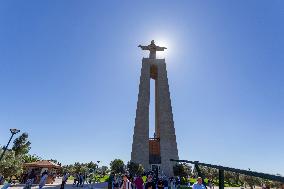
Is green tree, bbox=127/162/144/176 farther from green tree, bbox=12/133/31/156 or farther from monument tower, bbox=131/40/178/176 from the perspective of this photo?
green tree, bbox=12/133/31/156

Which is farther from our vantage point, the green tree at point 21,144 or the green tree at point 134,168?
the green tree at point 21,144

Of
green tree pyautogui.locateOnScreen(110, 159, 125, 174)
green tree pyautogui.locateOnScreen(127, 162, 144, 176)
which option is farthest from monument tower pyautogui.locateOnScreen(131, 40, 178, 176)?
green tree pyautogui.locateOnScreen(110, 159, 125, 174)

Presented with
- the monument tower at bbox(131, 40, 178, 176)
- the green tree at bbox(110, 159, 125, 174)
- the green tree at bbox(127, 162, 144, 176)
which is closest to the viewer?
the green tree at bbox(127, 162, 144, 176)

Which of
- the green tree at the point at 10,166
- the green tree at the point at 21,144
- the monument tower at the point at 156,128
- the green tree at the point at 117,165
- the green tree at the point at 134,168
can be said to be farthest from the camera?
the green tree at the point at 21,144

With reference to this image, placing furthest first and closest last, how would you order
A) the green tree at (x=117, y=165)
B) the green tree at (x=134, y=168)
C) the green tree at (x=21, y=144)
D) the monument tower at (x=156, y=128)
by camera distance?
the green tree at (x=21, y=144)
the monument tower at (x=156, y=128)
the green tree at (x=117, y=165)
the green tree at (x=134, y=168)

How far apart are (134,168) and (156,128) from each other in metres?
15.7

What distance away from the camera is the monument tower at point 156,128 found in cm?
4678

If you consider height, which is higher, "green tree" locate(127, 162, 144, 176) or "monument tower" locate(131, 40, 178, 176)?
"monument tower" locate(131, 40, 178, 176)

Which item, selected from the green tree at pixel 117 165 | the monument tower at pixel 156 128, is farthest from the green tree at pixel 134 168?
the monument tower at pixel 156 128

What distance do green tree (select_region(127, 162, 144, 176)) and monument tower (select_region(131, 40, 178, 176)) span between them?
3342 mm

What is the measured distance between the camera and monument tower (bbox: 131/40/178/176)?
46.8 metres

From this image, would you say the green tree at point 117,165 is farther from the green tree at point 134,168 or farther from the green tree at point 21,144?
the green tree at point 21,144

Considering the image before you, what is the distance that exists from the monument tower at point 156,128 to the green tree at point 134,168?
3342 millimetres

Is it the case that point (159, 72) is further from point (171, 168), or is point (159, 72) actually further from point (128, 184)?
point (128, 184)
